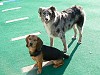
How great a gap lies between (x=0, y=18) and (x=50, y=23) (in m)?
4.53

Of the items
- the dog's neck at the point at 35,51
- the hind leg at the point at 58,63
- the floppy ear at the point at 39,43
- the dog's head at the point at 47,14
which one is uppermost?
the dog's head at the point at 47,14

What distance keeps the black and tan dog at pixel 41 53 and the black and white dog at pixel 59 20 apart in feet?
2.35

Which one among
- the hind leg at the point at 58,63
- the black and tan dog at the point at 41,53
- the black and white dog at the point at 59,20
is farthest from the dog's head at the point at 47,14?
the hind leg at the point at 58,63

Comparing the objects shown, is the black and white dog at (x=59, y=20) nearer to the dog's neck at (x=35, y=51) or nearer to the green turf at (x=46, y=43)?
the green turf at (x=46, y=43)

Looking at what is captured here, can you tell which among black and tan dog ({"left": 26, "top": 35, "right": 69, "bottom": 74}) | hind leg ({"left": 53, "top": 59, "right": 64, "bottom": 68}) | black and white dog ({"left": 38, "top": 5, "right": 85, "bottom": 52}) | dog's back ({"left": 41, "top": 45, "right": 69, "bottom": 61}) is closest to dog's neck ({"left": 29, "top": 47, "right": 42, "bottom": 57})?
black and tan dog ({"left": 26, "top": 35, "right": 69, "bottom": 74})

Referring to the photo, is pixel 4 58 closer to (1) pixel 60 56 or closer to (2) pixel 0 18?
(1) pixel 60 56

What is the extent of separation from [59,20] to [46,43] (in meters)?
1.44

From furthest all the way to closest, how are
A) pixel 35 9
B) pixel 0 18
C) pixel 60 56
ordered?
pixel 35 9 < pixel 0 18 < pixel 60 56

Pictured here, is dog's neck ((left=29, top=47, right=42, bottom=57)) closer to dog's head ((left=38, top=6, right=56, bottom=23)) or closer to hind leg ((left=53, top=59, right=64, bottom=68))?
hind leg ((left=53, top=59, right=64, bottom=68))

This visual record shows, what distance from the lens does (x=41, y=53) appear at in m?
5.58

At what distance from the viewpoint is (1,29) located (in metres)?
8.87

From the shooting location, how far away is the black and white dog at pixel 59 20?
5922mm

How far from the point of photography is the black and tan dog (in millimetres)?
5230

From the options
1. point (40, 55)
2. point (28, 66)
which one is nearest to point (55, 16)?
point (40, 55)
